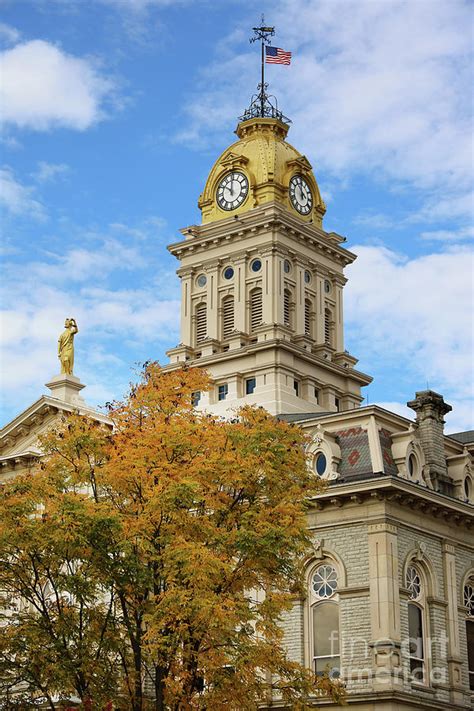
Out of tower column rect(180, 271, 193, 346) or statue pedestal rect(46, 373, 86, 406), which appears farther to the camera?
tower column rect(180, 271, 193, 346)

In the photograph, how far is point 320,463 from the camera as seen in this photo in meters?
47.0

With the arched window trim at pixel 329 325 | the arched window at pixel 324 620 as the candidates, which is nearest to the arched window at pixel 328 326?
the arched window trim at pixel 329 325

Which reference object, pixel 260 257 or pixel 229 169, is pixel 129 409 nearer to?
pixel 260 257

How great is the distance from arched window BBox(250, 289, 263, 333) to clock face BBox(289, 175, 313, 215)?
6.97 meters

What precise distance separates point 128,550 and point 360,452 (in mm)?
15004

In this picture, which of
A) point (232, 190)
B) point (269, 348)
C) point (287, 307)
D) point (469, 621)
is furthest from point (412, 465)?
point (232, 190)

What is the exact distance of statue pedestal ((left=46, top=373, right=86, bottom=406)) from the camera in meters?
57.4

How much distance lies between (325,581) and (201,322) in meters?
29.5

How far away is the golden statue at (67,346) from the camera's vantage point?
58344 millimetres

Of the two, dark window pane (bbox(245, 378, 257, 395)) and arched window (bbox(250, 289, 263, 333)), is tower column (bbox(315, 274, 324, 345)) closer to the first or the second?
arched window (bbox(250, 289, 263, 333))

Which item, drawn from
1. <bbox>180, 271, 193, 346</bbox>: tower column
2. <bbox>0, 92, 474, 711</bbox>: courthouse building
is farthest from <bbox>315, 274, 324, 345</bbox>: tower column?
<bbox>180, 271, 193, 346</bbox>: tower column

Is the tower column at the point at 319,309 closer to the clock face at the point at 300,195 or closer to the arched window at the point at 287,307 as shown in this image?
the arched window at the point at 287,307

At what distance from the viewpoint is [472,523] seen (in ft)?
158

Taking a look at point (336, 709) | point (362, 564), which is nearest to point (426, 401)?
point (362, 564)
